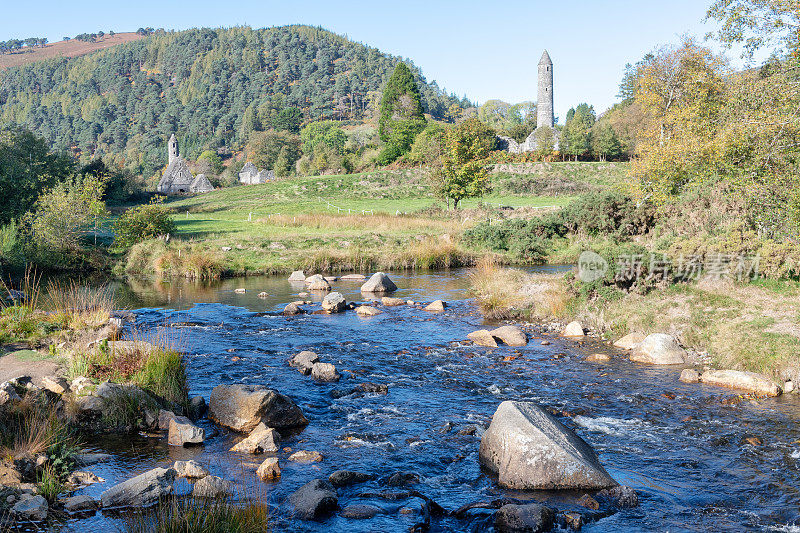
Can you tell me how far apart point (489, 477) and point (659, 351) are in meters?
7.72

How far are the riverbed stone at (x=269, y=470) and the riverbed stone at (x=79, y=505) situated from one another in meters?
2.17

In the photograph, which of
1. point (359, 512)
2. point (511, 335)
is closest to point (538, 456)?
point (359, 512)

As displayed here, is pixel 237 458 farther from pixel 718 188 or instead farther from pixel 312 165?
pixel 312 165

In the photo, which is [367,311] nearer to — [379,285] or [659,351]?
[379,285]

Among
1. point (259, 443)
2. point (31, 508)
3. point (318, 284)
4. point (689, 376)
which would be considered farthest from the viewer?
point (318, 284)

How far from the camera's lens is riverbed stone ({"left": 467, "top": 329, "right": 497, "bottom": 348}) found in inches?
640

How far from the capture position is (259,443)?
9633mm

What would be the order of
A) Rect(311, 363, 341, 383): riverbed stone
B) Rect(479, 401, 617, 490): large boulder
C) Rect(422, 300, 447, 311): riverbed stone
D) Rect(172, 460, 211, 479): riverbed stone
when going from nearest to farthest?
Rect(479, 401, 617, 490): large boulder → Rect(172, 460, 211, 479): riverbed stone → Rect(311, 363, 341, 383): riverbed stone → Rect(422, 300, 447, 311): riverbed stone

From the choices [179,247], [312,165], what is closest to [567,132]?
[312,165]

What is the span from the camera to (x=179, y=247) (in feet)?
104

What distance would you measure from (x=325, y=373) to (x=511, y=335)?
5812mm

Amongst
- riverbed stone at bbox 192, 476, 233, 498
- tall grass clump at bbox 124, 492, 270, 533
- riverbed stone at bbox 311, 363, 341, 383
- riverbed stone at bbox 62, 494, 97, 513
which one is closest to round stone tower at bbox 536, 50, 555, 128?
riverbed stone at bbox 311, 363, 341, 383

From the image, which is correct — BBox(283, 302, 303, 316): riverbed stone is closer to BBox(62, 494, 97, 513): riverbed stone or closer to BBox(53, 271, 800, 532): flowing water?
BBox(53, 271, 800, 532): flowing water

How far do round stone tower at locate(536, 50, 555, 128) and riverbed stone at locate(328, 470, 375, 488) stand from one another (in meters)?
119
